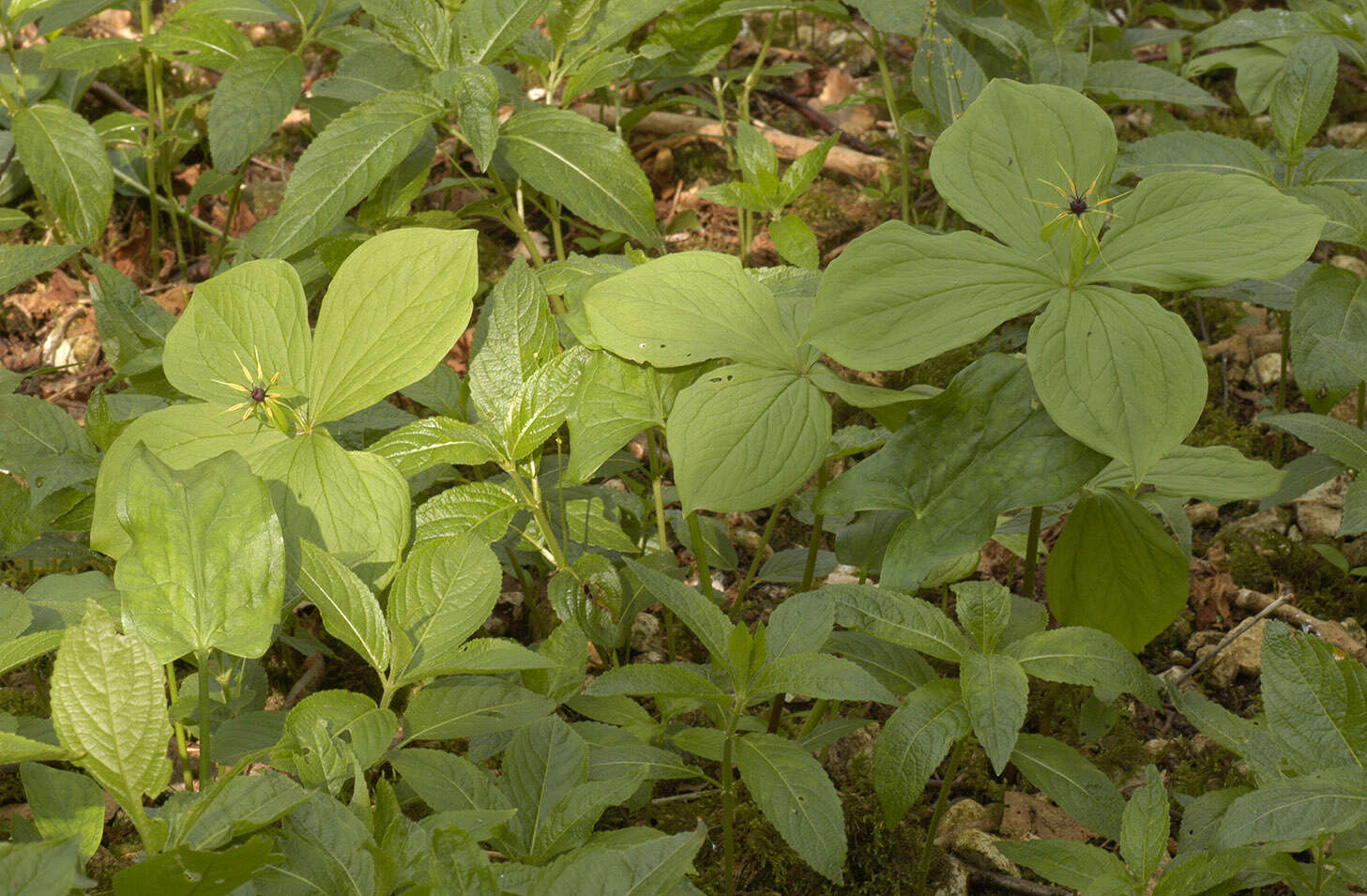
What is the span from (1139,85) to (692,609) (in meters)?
2.18

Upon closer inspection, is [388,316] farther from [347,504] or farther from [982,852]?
[982,852]

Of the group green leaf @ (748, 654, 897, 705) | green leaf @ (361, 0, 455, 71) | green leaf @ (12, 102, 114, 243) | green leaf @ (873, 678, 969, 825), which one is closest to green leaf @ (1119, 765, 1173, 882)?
green leaf @ (873, 678, 969, 825)

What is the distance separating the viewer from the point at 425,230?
1985 millimetres

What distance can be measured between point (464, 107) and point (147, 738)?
1.57m

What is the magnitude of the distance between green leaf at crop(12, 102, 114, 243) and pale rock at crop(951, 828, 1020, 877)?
99.7 inches

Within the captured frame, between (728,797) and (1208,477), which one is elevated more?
(1208,477)

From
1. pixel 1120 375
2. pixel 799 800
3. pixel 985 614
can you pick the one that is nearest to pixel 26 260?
pixel 799 800

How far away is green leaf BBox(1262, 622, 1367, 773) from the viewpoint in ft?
5.03

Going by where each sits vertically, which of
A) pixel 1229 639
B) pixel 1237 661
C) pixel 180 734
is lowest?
pixel 1237 661

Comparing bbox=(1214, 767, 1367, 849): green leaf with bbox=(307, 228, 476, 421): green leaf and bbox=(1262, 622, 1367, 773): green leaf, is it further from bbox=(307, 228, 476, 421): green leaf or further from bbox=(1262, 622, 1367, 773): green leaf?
bbox=(307, 228, 476, 421): green leaf

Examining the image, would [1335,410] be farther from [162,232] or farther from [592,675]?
[162,232]

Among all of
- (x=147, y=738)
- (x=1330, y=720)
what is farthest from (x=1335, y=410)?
(x=147, y=738)

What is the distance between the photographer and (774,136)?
3771 millimetres

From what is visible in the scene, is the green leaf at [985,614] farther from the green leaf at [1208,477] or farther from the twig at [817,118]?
the twig at [817,118]
